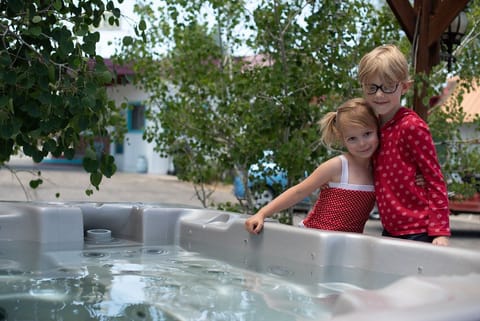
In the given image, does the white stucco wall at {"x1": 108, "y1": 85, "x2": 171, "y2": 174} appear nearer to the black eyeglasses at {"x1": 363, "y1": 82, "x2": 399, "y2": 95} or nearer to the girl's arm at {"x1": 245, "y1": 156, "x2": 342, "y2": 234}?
the girl's arm at {"x1": 245, "y1": 156, "x2": 342, "y2": 234}

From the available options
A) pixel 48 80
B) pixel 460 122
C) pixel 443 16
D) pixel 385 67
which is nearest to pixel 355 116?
pixel 385 67

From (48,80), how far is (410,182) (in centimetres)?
143

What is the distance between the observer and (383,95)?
243 cm

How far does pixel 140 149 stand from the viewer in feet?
63.7

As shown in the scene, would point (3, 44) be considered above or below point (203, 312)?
above

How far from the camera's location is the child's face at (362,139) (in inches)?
98.0

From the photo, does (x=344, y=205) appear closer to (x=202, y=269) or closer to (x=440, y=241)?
(x=440, y=241)

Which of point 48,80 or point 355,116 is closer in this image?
point 48,80

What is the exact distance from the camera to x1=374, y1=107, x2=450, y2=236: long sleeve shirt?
2.31 meters

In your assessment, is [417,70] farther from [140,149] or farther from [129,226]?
[140,149]

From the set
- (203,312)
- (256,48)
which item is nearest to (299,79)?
(256,48)

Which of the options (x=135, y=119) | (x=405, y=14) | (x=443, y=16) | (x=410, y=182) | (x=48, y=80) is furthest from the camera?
(x=135, y=119)

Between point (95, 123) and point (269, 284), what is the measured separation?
93cm

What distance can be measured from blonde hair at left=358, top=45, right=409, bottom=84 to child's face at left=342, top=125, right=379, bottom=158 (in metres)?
0.20
